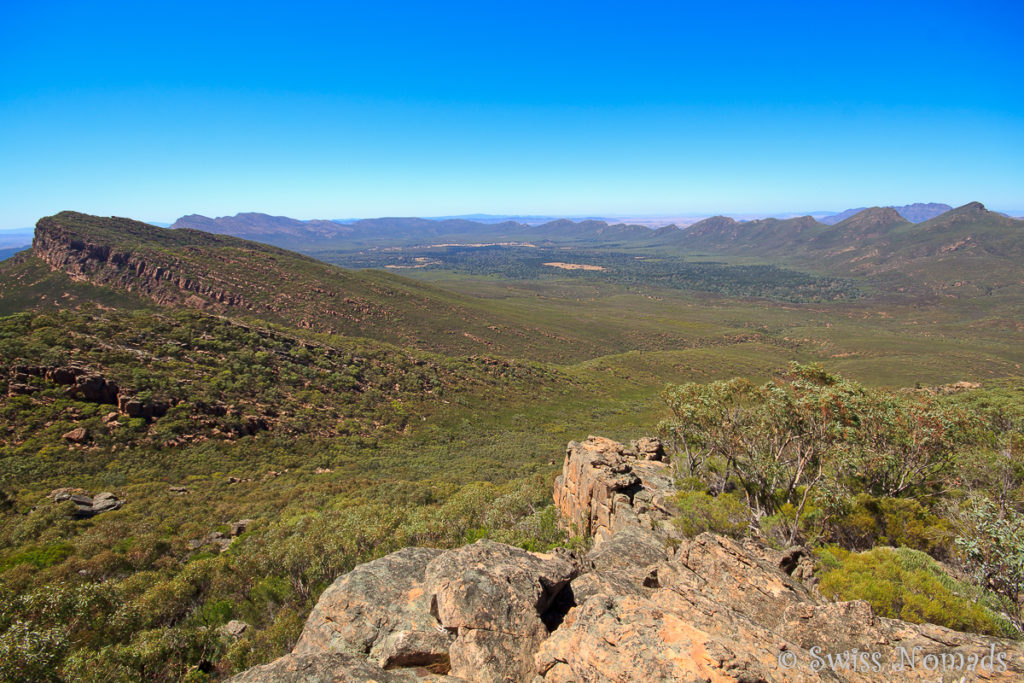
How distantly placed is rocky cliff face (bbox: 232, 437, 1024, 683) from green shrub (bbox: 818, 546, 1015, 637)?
174 cm

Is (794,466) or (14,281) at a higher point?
(14,281)

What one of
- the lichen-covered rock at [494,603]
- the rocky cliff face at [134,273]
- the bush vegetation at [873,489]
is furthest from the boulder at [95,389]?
the rocky cliff face at [134,273]

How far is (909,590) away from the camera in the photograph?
50.0 feet

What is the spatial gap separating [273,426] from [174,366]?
58.5ft

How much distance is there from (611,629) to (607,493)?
15756 millimetres

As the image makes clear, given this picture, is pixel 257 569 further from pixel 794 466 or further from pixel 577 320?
pixel 577 320

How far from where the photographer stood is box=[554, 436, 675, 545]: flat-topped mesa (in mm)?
24359

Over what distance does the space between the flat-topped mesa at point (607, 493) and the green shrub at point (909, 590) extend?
8.50m

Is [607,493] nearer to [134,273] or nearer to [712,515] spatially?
[712,515]

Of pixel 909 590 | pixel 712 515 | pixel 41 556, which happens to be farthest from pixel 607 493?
pixel 41 556

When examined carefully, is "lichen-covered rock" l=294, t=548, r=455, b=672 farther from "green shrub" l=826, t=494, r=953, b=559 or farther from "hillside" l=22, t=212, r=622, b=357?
"hillside" l=22, t=212, r=622, b=357

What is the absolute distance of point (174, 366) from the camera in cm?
5869

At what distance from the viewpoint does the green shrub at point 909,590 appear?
13.6 m

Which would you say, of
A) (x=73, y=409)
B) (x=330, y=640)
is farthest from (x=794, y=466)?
(x=73, y=409)
